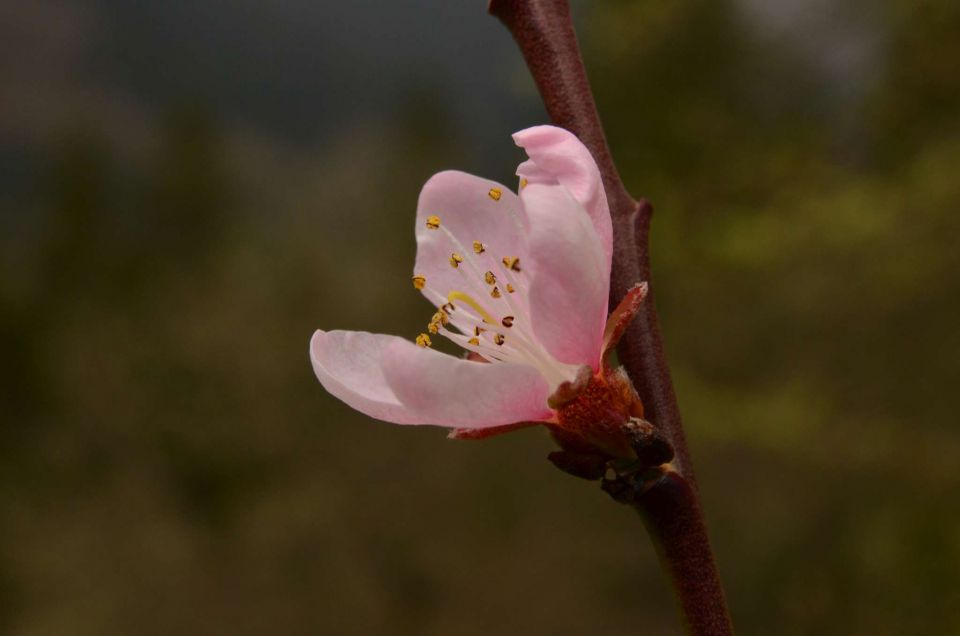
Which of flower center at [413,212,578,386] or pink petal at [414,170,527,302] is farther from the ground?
pink petal at [414,170,527,302]

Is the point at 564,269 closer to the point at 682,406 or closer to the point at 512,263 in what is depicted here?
the point at 512,263

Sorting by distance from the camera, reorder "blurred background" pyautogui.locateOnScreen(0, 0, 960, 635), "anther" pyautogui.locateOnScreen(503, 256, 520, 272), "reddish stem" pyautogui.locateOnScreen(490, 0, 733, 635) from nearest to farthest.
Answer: "reddish stem" pyautogui.locateOnScreen(490, 0, 733, 635), "anther" pyautogui.locateOnScreen(503, 256, 520, 272), "blurred background" pyautogui.locateOnScreen(0, 0, 960, 635)

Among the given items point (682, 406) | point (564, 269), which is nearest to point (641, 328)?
point (564, 269)

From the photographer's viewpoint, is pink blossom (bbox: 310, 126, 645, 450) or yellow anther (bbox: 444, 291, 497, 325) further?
yellow anther (bbox: 444, 291, 497, 325)

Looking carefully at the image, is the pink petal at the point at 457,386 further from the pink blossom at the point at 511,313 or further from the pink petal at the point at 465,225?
the pink petal at the point at 465,225

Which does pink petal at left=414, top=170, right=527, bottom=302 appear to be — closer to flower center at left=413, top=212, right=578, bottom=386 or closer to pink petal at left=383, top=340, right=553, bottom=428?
flower center at left=413, top=212, right=578, bottom=386

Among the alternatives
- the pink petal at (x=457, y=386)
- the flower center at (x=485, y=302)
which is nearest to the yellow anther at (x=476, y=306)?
the flower center at (x=485, y=302)

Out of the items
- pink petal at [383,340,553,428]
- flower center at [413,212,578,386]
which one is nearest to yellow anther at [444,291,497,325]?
flower center at [413,212,578,386]
